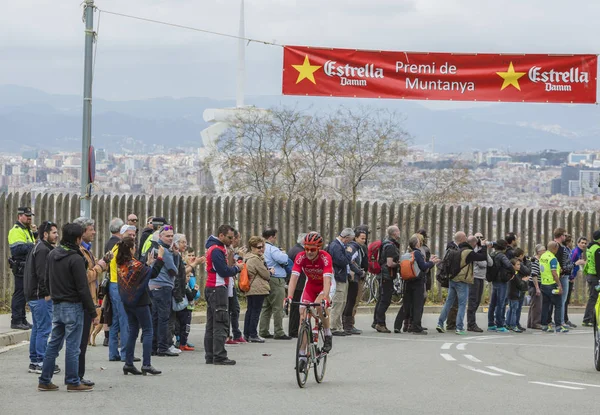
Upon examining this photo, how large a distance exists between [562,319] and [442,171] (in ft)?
69.8

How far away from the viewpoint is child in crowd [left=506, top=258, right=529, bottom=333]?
21875 mm

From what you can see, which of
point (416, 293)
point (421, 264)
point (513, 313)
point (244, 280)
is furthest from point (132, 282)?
point (513, 313)

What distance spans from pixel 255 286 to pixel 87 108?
439 cm

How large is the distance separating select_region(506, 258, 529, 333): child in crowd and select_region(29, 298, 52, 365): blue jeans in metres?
10.9

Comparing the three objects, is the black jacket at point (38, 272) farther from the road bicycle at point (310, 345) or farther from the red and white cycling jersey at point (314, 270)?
the red and white cycling jersey at point (314, 270)

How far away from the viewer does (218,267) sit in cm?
1525

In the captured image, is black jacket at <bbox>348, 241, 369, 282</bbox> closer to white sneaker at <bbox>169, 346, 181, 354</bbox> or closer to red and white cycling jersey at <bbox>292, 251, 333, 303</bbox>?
white sneaker at <bbox>169, 346, 181, 354</bbox>

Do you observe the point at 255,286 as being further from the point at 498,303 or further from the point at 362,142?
the point at 362,142

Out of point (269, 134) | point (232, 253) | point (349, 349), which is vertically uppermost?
point (269, 134)

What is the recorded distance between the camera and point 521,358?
16953mm

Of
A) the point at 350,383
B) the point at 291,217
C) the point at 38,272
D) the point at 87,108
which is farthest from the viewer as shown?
the point at 291,217

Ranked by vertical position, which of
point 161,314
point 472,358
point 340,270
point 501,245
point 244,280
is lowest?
point 472,358

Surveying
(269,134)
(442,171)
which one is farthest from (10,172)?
(442,171)

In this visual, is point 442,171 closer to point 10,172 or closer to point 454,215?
point 454,215
